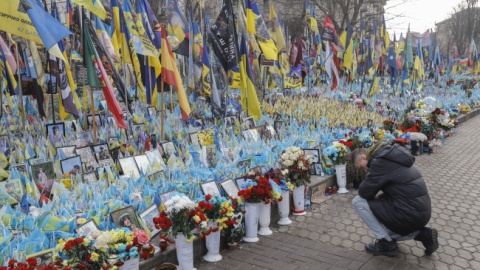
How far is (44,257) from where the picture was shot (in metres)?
3.49

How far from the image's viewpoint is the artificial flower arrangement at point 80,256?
3.31 m

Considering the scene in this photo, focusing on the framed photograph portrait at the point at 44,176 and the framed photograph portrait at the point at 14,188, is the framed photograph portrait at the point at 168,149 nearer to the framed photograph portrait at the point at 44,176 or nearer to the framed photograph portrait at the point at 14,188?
the framed photograph portrait at the point at 44,176

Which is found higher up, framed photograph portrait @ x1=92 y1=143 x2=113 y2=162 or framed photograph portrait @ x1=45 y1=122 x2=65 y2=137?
framed photograph portrait @ x1=45 y1=122 x2=65 y2=137

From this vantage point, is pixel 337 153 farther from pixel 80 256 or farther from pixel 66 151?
pixel 80 256

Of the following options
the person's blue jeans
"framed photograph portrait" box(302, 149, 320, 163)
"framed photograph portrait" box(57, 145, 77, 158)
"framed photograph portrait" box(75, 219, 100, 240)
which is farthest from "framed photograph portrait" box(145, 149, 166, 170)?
the person's blue jeans

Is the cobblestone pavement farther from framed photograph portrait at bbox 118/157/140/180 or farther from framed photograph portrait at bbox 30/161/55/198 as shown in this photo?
framed photograph portrait at bbox 30/161/55/198

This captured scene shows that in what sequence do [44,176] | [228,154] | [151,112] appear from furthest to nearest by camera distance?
[151,112]
[228,154]
[44,176]

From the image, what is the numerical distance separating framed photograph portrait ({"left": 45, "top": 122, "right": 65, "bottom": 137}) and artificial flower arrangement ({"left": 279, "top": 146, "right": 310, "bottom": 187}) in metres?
3.71

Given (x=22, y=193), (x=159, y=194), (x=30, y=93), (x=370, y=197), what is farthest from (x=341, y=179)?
(x=30, y=93)

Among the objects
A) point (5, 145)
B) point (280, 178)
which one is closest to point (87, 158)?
point (5, 145)

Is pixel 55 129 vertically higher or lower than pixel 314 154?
higher

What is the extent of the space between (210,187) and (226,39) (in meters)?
3.21

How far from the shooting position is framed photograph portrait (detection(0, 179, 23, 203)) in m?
4.61

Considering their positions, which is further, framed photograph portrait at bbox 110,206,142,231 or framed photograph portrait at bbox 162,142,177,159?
framed photograph portrait at bbox 162,142,177,159
